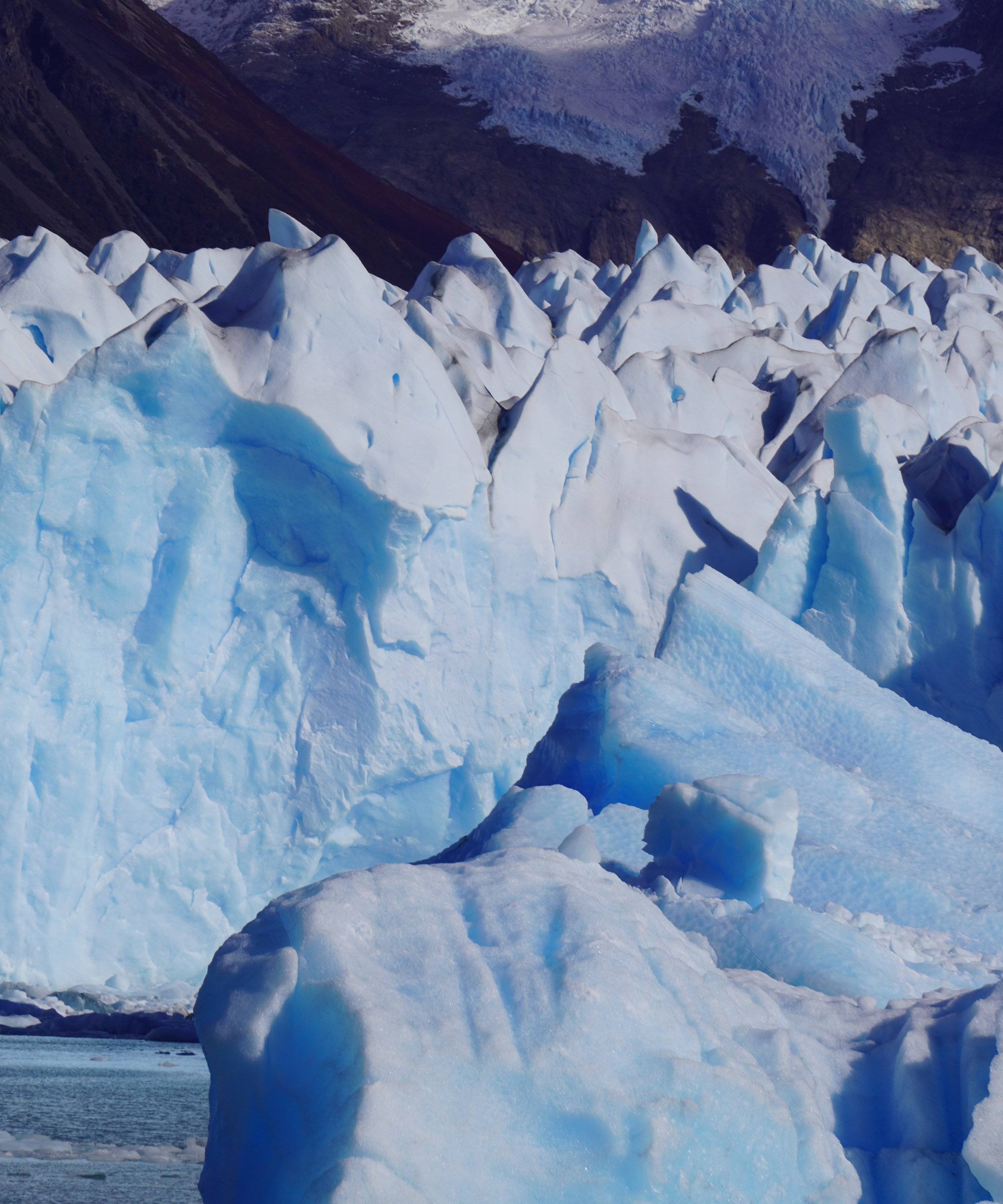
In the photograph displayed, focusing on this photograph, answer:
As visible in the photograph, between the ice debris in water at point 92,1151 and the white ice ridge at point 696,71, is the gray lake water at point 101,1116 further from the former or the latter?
the white ice ridge at point 696,71

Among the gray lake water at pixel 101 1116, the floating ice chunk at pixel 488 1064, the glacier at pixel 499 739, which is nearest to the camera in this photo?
the floating ice chunk at pixel 488 1064

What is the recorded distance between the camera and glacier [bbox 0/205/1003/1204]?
2.66 metres

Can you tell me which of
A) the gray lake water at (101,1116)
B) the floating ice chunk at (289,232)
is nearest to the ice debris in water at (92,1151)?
the gray lake water at (101,1116)

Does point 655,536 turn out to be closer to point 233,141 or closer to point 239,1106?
point 239,1106

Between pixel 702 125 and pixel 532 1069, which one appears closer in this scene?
pixel 532 1069

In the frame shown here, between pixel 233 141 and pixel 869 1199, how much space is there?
3399 centimetres

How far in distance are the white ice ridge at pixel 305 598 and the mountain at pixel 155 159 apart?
874 inches

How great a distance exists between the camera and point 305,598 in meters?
7.69

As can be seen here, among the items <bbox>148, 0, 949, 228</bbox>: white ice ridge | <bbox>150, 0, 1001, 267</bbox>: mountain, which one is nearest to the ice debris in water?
<bbox>150, 0, 1001, 267</bbox>: mountain

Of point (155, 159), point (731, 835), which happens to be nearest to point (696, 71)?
point (155, 159)

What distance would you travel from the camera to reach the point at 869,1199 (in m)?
2.79

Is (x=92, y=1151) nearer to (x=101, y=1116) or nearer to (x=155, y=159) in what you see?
(x=101, y=1116)

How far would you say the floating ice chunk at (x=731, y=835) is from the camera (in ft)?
15.9

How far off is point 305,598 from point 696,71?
1272 inches
